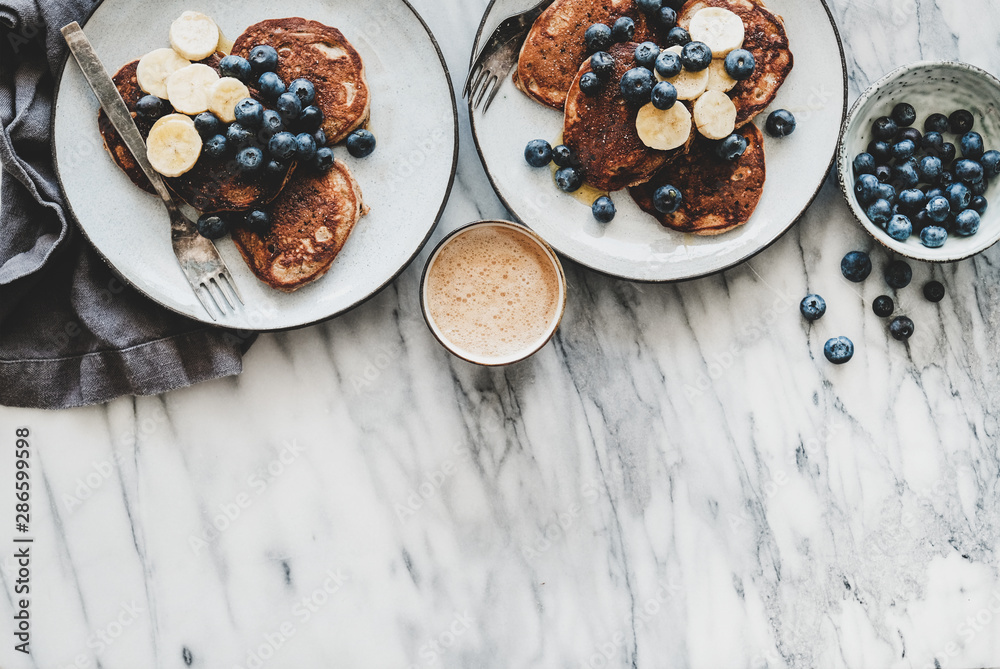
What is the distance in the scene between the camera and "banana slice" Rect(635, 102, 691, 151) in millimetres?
1480

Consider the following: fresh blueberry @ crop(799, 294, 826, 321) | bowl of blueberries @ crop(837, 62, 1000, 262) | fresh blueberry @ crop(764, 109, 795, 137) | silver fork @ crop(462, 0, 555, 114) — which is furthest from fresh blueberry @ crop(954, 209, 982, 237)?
silver fork @ crop(462, 0, 555, 114)

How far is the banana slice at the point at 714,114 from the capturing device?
4.92 feet

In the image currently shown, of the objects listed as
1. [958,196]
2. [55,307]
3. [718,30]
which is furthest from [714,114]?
[55,307]

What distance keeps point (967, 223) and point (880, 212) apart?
0.20 m

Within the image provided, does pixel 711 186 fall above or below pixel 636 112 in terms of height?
below

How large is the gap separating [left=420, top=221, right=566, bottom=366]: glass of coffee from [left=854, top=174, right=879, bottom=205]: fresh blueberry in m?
0.77

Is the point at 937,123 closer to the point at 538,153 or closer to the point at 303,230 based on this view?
the point at 538,153

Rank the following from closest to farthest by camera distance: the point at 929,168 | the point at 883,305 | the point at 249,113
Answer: the point at 249,113 < the point at 929,168 < the point at 883,305

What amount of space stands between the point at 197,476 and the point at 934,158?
1971 mm

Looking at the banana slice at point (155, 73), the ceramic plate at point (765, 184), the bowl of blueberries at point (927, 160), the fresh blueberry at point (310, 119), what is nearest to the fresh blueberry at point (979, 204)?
the bowl of blueberries at point (927, 160)

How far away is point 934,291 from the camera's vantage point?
5.73ft

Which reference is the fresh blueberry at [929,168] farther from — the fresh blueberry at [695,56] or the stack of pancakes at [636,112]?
the fresh blueberry at [695,56]

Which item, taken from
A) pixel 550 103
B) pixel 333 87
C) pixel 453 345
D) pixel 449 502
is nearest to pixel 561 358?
pixel 453 345

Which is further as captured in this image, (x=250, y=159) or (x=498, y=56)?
(x=498, y=56)
